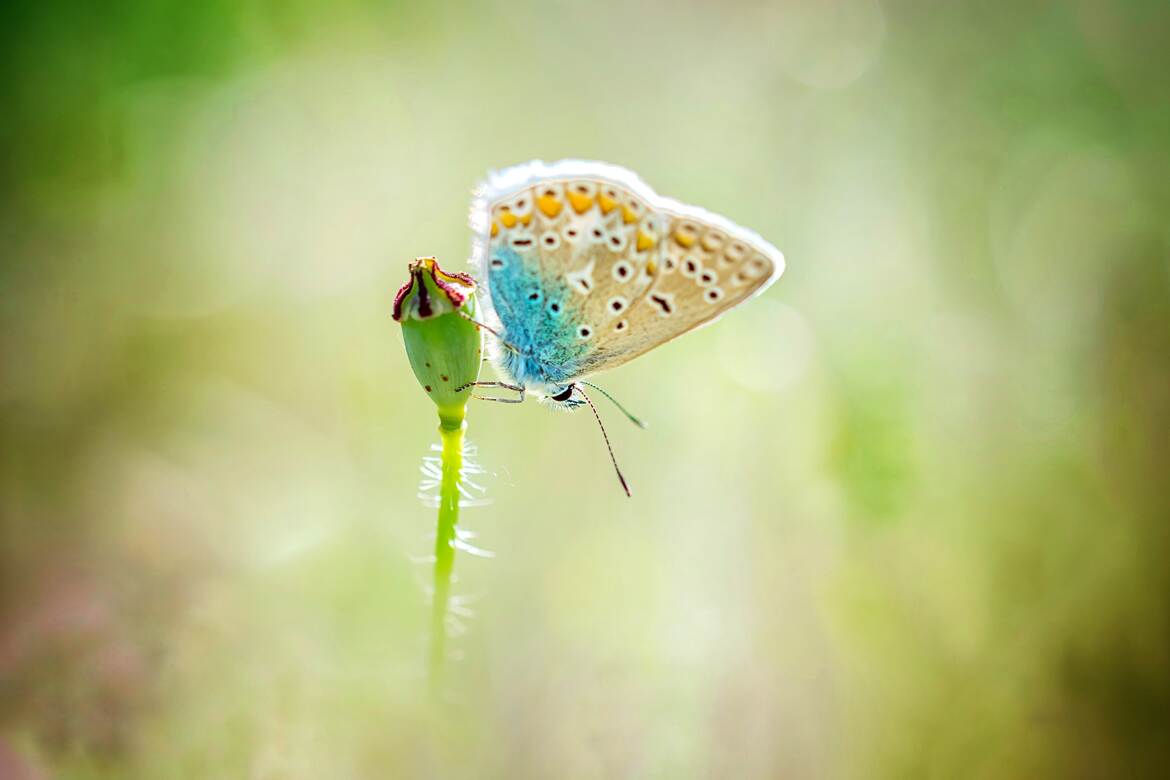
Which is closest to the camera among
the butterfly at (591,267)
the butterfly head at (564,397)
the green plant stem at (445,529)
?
the green plant stem at (445,529)

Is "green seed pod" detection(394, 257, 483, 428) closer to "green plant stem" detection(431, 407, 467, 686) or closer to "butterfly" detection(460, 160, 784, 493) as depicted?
"green plant stem" detection(431, 407, 467, 686)

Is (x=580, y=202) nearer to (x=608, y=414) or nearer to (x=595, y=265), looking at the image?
(x=595, y=265)

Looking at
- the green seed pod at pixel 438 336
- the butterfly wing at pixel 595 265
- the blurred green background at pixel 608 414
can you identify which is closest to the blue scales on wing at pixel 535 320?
the butterfly wing at pixel 595 265

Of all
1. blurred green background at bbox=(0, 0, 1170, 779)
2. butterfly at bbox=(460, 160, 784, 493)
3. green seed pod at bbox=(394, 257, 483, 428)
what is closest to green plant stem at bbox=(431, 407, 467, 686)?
green seed pod at bbox=(394, 257, 483, 428)

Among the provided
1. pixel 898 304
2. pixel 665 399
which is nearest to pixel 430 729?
pixel 665 399

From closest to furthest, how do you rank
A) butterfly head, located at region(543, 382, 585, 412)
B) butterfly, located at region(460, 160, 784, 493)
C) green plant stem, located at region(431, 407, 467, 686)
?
1. green plant stem, located at region(431, 407, 467, 686)
2. butterfly, located at region(460, 160, 784, 493)
3. butterfly head, located at region(543, 382, 585, 412)

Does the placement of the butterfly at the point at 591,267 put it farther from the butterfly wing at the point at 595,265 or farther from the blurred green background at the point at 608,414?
the blurred green background at the point at 608,414
